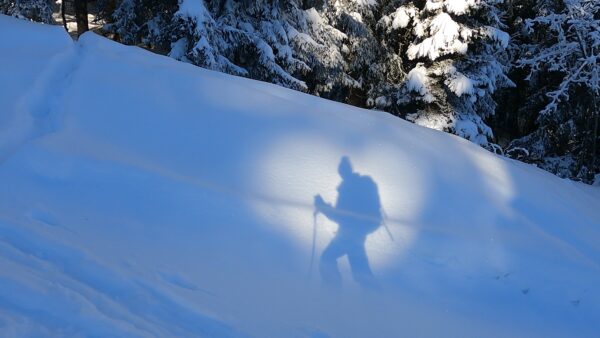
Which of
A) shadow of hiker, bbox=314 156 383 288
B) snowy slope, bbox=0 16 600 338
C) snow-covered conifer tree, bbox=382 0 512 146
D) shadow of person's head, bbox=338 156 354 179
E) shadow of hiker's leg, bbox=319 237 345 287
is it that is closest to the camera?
snowy slope, bbox=0 16 600 338

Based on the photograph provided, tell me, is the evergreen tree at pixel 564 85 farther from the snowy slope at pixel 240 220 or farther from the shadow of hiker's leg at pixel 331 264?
the shadow of hiker's leg at pixel 331 264

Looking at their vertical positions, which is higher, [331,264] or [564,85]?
[564,85]

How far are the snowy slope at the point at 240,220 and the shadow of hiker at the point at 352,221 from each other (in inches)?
3.3

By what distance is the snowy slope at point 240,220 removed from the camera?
3416 mm

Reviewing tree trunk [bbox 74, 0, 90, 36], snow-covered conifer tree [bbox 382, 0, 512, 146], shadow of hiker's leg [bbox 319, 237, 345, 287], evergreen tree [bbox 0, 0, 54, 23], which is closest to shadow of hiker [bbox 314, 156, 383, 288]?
shadow of hiker's leg [bbox 319, 237, 345, 287]

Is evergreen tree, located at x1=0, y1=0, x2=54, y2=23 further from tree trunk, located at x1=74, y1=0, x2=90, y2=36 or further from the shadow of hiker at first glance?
the shadow of hiker

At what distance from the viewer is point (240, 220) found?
183 inches

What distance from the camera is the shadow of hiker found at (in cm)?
441

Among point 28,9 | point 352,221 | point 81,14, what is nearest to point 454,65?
point 352,221

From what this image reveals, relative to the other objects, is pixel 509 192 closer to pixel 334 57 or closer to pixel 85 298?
pixel 85 298

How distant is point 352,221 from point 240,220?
112 centimetres

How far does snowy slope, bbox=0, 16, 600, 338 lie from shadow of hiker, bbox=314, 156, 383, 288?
84 millimetres

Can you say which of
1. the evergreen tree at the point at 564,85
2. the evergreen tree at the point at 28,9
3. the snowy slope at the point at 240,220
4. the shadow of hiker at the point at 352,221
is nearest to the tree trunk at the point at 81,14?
the evergreen tree at the point at 28,9

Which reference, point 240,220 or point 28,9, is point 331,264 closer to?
point 240,220
